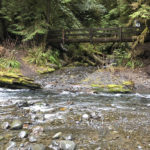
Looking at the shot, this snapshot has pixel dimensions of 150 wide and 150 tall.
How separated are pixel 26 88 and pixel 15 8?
22.8 ft

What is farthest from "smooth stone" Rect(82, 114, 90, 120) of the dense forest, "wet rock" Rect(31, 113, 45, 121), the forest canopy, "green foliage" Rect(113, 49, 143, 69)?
the forest canopy

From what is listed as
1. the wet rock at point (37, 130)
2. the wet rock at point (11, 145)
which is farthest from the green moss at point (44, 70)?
the wet rock at point (11, 145)

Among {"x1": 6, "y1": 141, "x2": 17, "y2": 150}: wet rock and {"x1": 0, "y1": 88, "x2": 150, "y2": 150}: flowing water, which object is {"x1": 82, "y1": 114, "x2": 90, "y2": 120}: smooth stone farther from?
{"x1": 6, "y1": 141, "x2": 17, "y2": 150}: wet rock

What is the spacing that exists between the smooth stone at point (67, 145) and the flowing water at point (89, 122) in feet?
0.31

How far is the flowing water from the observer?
9.82ft

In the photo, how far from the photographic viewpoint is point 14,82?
24.6 ft

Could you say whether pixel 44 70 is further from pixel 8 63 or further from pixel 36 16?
pixel 36 16

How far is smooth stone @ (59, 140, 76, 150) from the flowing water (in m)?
0.10

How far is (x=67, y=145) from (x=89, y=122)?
4.01 ft

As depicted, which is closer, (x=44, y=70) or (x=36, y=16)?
(x=44, y=70)

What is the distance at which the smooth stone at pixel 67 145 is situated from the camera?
2.74 m

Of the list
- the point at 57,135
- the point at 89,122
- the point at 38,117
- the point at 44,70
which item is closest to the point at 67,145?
the point at 57,135

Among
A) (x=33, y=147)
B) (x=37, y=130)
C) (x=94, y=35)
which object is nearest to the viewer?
(x=33, y=147)

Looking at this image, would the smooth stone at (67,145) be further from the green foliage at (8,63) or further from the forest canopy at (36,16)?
the forest canopy at (36,16)
